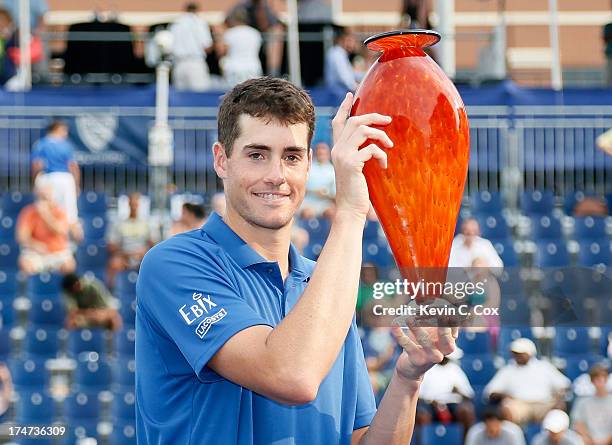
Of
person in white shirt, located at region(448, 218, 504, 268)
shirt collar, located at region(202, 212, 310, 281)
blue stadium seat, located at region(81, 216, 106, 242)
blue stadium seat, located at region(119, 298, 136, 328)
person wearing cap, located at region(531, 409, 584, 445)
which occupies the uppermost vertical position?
shirt collar, located at region(202, 212, 310, 281)

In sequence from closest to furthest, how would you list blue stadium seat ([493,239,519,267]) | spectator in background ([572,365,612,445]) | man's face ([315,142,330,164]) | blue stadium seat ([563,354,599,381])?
spectator in background ([572,365,612,445]) < blue stadium seat ([563,354,599,381]) < man's face ([315,142,330,164]) < blue stadium seat ([493,239,519,267])

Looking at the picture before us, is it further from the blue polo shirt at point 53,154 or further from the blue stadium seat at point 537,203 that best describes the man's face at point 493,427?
the blue polo shirt at point 53,154

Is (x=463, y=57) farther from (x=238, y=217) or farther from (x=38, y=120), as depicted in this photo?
(x=238, y=217)

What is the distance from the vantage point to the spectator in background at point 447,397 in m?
9.40

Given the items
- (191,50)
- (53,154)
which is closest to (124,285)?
(53,154)

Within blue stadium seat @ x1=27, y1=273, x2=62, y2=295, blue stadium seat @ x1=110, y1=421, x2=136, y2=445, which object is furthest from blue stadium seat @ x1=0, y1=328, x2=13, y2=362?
blue stadium seat @ x1=110, y1=421, x2=136, y2=445

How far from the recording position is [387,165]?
7.47ft

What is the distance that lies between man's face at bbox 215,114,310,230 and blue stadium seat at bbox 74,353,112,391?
25.4ft

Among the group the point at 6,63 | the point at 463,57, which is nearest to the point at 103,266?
the point at 6,63

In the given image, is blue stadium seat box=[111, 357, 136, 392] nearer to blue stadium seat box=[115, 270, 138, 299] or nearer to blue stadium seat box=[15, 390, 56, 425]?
blue stadium seat box=[15, 390, 56, 425]

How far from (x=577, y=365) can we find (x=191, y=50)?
212 inches

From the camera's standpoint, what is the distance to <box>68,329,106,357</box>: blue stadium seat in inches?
415

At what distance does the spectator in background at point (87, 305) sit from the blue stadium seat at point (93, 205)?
1737mm

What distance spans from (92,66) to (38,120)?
137 centimetres
